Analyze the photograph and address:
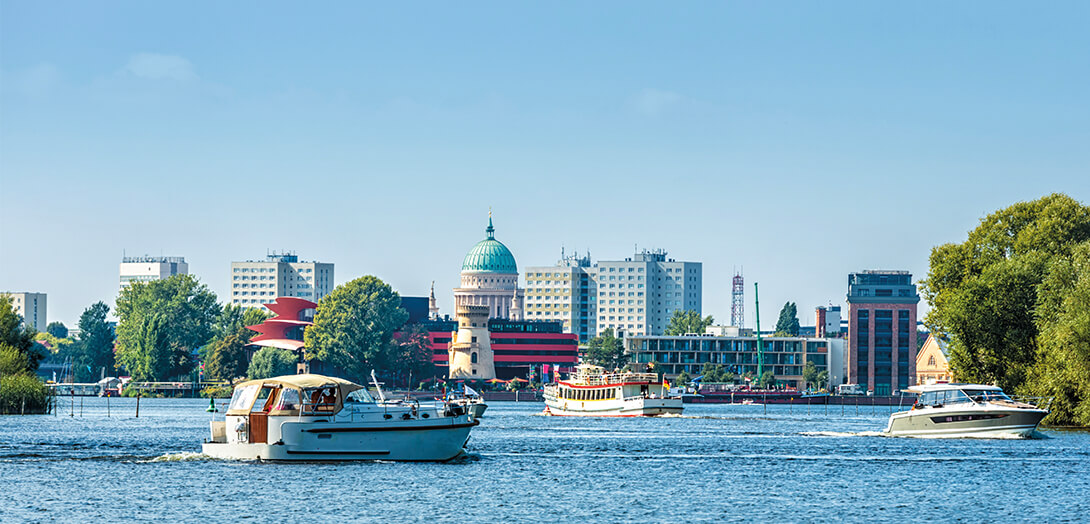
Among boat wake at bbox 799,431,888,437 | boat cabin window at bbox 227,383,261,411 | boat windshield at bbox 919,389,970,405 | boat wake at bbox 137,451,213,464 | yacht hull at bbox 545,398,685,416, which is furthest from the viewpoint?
yacht hull at bbox 545,398,685,416

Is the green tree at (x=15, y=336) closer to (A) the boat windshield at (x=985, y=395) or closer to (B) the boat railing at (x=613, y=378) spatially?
(B) the boat railing at (x=613, y=378)

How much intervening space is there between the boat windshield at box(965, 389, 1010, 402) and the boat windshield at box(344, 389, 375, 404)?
1633 inches

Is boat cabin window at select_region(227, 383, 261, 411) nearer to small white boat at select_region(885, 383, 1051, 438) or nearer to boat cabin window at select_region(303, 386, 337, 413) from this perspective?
boat cabin window at select_region(303, 386, 337, 413)

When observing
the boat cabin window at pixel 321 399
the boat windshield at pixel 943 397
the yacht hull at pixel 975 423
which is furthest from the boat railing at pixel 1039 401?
the boat cabin window at pixel 321 399

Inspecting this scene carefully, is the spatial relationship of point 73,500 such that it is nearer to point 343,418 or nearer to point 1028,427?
point 343,418

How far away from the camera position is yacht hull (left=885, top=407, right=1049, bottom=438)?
95.7 m

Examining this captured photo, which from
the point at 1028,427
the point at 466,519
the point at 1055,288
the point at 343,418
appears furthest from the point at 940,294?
the point at 466,519

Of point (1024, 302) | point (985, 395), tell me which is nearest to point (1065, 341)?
point (985, 395)

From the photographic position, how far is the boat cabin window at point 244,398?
71812 mm

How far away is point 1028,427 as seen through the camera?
95.7 m

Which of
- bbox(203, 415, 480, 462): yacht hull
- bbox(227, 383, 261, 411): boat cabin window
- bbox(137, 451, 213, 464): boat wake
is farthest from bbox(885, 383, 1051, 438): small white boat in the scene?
bbox(227, 383, 261, 411): boat cabin window

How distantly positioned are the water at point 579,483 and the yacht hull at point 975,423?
33.0 inches

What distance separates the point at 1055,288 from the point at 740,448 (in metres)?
24.6

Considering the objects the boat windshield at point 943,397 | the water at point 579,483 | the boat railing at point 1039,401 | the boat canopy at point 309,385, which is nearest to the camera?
the water at point 579,483
